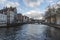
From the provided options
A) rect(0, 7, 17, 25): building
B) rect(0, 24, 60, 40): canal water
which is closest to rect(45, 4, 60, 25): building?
rect(0, 24, 60, 40): canal water

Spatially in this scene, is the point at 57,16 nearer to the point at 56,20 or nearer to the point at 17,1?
the point at 56,20

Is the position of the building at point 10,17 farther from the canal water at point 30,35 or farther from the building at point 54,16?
the building at point 54,16

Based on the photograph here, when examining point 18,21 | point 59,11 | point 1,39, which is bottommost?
point 1,39

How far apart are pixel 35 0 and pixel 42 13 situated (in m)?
0.97

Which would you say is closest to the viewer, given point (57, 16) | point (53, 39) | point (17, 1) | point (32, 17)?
point (53, 39)

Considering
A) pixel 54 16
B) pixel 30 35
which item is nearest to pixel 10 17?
pixel 54 16

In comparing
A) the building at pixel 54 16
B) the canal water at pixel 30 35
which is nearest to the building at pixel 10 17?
the canal water at pixel 30 35

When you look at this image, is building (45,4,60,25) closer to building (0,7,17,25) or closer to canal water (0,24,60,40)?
canal water (0,24,60,40)

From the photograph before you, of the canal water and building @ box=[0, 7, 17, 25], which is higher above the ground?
building @ box=[0, 7, 17, 25]

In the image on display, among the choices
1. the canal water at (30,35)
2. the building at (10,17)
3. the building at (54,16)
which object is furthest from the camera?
the building at (54,16)

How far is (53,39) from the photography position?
7172 mm

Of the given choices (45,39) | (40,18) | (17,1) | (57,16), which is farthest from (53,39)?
(57,16)

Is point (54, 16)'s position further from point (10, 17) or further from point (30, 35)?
point (10, 17)

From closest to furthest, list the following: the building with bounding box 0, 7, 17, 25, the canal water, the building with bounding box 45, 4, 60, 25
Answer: the canal water < the building with bounding box 0, 7, 17, 25 < the building with bounding box 45, 4, 60, 25
